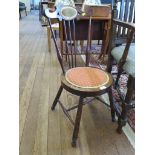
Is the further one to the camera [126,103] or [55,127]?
[55,127]

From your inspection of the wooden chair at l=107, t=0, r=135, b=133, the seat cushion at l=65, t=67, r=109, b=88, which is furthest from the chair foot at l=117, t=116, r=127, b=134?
the seat cushion at l=65, t=67, r=109, b=88

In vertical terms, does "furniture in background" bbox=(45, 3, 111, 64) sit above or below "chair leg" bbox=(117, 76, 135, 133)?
above

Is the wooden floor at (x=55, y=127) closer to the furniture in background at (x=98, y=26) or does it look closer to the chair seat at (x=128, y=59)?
the chair seat at (x=128, y=59)

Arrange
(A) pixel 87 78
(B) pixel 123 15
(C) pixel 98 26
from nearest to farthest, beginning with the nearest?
(A) pixel 87 78, (B) pixel 123 15, (C) pixel 98 26

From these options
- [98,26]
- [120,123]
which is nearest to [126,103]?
[120,123]

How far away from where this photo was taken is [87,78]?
4.52ft

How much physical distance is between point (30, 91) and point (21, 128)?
609 mm

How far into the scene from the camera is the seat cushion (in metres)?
1.31

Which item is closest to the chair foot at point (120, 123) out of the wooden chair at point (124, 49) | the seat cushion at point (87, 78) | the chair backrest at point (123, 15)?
the wooden chair at point (124, 49)

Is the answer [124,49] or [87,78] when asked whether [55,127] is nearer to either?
[87,78]

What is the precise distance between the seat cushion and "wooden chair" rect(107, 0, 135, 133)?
165 millimetres

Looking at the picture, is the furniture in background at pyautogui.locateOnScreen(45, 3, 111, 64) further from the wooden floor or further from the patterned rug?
the wooden floor

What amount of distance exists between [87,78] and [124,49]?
1.16 ft
